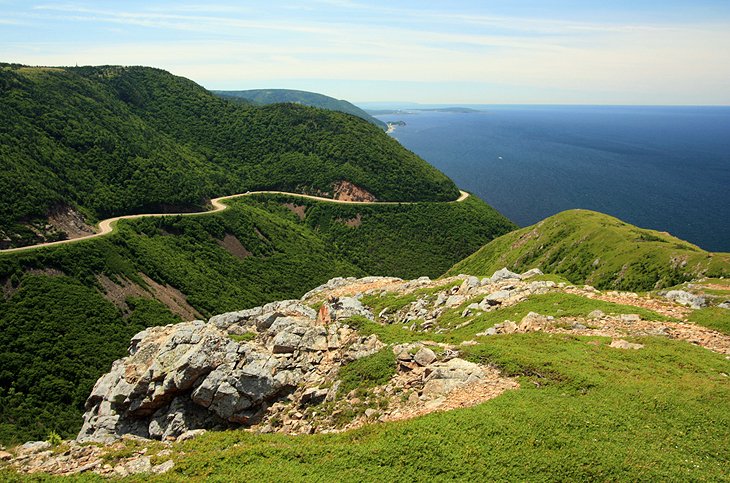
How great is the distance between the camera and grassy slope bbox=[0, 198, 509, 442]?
50.0 meters

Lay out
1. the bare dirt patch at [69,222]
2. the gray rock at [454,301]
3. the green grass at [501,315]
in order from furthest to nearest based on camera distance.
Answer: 1. the bare dirt patch at [69,222]
2. the gray rock at [454,301]
3. the green grass at [501,315]

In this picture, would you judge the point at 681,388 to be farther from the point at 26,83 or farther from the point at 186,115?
the point at 186,115

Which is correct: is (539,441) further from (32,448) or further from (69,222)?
(69,222)

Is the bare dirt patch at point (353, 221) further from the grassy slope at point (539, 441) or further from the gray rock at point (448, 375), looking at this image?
the grassy slope at point (539, 441)

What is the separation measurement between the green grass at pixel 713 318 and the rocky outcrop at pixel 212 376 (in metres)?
20.5

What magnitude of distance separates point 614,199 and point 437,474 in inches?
8352

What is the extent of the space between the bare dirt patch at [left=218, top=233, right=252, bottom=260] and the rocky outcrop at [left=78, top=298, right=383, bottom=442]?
7652 cm

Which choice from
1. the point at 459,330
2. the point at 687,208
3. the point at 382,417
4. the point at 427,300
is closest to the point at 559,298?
the point at 459,330

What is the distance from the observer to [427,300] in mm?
37312

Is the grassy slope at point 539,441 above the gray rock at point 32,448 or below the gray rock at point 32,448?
above

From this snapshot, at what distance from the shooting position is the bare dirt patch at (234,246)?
104 metres

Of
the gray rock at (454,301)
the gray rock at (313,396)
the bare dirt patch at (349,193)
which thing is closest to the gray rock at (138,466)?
the gray rock at (313,396)

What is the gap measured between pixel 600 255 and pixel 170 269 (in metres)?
76.3

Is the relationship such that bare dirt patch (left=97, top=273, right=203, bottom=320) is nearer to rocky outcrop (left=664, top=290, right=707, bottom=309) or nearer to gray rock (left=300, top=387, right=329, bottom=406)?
gray rock (left=300, top=387, right=329, bottom=406)
